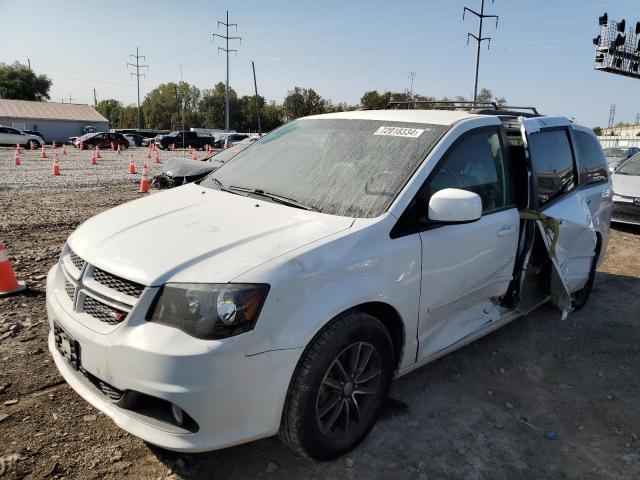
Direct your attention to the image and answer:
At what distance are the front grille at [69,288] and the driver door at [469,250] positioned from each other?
1.91 m

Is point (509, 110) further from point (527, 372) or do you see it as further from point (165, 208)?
point (165, 208)

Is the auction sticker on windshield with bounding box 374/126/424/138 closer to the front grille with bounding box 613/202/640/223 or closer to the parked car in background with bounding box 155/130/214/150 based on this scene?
the front grille with bounding box 613/202/640/223

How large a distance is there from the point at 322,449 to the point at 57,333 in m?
A: 1.54

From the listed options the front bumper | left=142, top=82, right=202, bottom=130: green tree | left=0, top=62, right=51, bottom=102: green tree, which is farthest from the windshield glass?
left=142, top=82, right=202, bottom=130: green tree

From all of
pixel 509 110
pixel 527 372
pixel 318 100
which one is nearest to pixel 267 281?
pixel 527 372

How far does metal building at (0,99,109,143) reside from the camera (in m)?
58.4

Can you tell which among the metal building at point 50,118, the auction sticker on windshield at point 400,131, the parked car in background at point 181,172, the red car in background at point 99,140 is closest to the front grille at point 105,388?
the auction sticker on windshield at point 400,131

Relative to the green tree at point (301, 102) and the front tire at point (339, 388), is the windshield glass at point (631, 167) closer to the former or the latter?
the front tire at point (339, 388)

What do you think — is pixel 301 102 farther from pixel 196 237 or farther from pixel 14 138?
pixel 196 237

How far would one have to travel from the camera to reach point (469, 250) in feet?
10.5

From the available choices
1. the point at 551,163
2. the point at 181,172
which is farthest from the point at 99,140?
the point at 551,163

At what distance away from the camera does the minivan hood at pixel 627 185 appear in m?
8.95

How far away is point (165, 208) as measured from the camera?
10.4 ft

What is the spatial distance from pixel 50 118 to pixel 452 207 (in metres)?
68.1
